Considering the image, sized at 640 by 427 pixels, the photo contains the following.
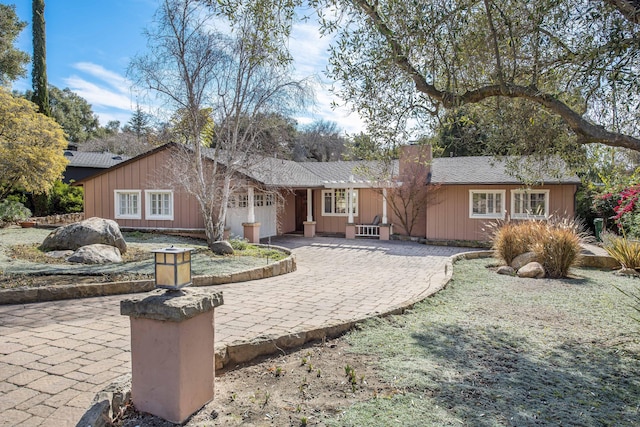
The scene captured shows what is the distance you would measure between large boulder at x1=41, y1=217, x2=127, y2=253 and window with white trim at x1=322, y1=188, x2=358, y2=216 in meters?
10.2

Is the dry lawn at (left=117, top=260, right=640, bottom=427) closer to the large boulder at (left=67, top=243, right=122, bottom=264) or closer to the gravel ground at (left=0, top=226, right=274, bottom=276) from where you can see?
the gravel ground at (left=0, top=226, right=274, bottom=276)

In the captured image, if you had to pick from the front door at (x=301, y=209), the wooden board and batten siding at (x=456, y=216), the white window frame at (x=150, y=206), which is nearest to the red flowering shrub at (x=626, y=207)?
the wooden board and batten siding at (x=456, y=216)

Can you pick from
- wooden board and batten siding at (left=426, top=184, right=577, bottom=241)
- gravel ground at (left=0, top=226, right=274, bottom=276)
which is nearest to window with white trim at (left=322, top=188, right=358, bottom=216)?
wooden board and batten siding at (left=426, top=184, right=577, bottom=241)

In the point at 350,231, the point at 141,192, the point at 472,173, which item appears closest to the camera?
the point at 472,173

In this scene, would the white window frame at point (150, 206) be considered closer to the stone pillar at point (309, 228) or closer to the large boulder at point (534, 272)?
the stone pillar at point (309, 228)

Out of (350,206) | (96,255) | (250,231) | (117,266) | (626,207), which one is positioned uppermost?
(350,206)

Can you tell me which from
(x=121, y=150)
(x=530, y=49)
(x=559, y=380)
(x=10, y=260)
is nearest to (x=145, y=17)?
(x=10, y=260)

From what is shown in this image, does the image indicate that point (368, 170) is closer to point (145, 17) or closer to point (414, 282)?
point (414, 282)

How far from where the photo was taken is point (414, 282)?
336 inches

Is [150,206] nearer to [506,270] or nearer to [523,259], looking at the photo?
[506,270]

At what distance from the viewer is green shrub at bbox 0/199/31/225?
17.8 meters

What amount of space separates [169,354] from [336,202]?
55.1 feet

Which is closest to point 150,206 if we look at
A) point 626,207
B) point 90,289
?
point 90,289

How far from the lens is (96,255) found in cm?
918
